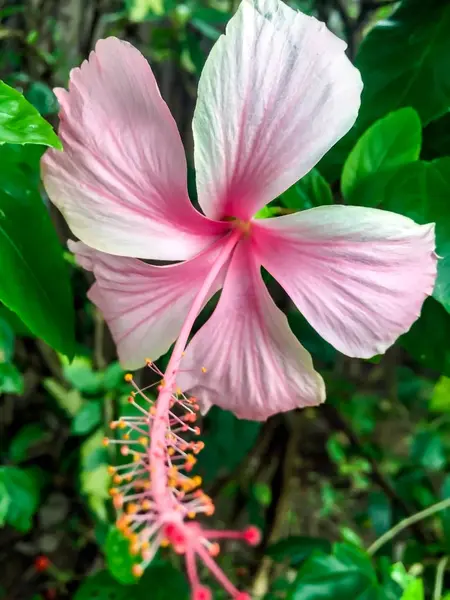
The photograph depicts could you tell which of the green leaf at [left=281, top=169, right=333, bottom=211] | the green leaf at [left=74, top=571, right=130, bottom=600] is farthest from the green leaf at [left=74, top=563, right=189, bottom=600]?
the green leaf at [left=281, top=169, right=333, bottom=211]

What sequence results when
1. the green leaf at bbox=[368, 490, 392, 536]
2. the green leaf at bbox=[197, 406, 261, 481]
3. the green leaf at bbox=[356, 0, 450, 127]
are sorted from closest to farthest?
the green leaf at bbox=[356, 0, 450, 127] → the green leaf at bbox=[197, 406, 261, 481] → the green leaf at bbox=[368, 490, 392, 536]

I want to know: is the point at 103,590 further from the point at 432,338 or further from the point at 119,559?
the point at 432,338

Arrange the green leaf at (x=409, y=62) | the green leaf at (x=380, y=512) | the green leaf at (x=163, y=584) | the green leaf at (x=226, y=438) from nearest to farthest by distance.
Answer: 1. the green leaf at (x=409, y=62)
2. the green leaf at (x=163, y=584)
3. the green leaf at (x=226, y=438)
4. the green leaf at (x=380, y=512)

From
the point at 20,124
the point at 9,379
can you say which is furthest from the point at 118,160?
the point at 9,379

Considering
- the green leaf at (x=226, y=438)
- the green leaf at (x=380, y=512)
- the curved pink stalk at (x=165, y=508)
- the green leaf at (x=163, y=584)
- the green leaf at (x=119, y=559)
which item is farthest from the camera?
the green leaf at (x=380, y=512)

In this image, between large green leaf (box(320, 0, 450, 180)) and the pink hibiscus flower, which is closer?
the pink hibiscus flower

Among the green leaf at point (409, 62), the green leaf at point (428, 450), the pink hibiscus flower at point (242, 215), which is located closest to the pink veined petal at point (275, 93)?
the pink hibiscus flower at point (242, 215)

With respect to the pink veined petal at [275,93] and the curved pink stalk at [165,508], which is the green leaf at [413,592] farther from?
the pink veined petal at [275,93]

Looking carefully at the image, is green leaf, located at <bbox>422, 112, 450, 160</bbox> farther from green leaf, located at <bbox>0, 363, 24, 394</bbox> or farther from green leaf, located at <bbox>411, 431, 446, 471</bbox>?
green leaf, located at <bbox>411, 431, 446, 471</bbox>
